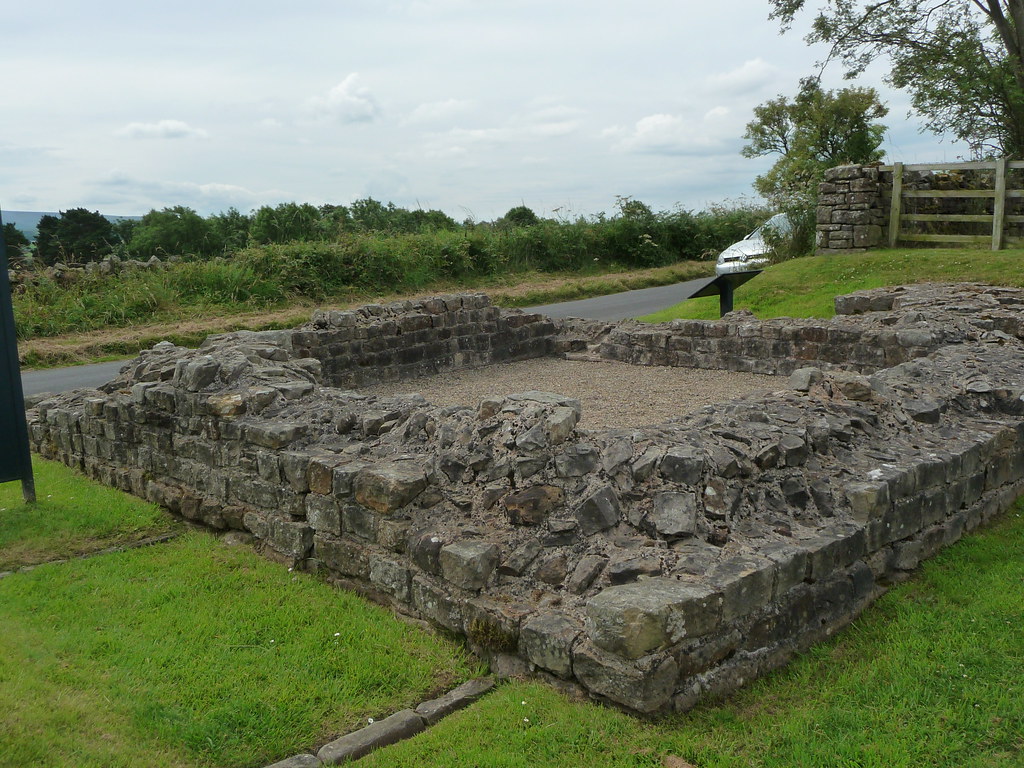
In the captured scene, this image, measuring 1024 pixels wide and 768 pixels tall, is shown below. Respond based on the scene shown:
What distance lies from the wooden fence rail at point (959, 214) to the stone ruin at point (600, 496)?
366 inches

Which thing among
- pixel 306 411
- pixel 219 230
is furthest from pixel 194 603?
pixel 219 230

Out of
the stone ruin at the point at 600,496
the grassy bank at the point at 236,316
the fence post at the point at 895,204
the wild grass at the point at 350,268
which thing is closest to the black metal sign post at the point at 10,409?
the stone ruin at the point at 600,496

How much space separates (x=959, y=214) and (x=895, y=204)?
4.03 feet

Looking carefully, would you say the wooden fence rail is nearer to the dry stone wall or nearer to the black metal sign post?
the dry stone wall

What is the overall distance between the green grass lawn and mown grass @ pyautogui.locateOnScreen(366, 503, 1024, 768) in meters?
9.70

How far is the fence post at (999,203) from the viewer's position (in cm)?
1495

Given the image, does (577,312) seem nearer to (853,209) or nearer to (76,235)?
(853,209)

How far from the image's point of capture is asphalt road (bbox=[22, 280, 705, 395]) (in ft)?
38.7

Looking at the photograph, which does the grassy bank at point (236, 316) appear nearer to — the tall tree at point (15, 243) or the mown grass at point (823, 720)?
the tall tree at point (15, 243)

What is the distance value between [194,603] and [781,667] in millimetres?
3067

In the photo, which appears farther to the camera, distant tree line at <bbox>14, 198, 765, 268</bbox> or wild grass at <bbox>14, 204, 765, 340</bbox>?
distant tree line at <bbox>14, 198, 765, 268</bbox>

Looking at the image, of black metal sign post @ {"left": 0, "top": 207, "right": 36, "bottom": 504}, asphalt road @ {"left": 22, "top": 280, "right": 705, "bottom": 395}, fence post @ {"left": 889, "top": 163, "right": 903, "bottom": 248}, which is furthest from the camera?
fence post @ {"left": 889, "top": 163, "right": 903, "bottom": 248}

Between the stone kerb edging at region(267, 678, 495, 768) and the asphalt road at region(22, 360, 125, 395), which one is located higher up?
the asphalt road at region(22, 360, 125, 395)

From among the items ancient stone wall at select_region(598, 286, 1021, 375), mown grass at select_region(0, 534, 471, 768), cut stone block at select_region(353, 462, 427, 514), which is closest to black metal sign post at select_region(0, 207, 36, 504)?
mown grass at select_region(0, 534, 471, 768)
